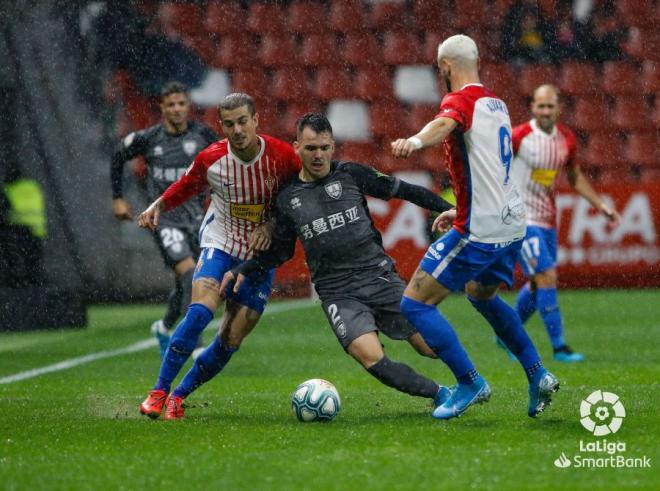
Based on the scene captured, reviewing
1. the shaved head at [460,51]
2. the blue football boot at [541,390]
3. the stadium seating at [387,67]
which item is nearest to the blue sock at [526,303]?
the blue football boot at [541,390]

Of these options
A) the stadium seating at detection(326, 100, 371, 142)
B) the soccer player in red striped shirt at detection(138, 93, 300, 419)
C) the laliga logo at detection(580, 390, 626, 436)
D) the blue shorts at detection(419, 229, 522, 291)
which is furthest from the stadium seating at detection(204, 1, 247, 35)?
the blue shorts at detection(419, 229, 522, 291)

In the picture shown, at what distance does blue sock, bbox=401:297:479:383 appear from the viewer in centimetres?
603

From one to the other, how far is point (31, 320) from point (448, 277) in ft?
23.3

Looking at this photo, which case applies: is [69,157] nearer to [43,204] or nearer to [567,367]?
[43,204]

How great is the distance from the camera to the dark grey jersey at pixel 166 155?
31.4 ft

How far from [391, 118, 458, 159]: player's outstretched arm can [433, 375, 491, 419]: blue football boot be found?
4.02ft

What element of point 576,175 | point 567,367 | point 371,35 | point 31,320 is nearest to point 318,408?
point 567,367

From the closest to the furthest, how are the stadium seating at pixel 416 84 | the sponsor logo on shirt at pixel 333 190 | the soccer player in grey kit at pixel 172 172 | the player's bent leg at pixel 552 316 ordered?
the sponsor logo on shirt at pixel 333 190 < the player's bent leg at pixel 552 316 < the soccer player in grey kit at pixel 172 172 < the stadium seating at pixel 416 84

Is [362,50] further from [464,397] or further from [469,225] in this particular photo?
[464,397]

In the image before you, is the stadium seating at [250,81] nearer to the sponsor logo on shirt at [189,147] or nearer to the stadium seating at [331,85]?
the stadium seating at [331,85]

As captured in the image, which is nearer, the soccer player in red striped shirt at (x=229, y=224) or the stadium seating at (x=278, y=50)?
the soccer player in red striped shirt at (x=229, y=224)

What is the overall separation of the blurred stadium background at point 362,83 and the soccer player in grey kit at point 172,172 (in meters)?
4.50

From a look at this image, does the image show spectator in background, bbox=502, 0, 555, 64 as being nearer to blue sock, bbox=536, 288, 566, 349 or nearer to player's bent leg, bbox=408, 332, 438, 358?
blue sock, bbox=536, 288, 566, 349

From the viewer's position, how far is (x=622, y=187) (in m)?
15.1
